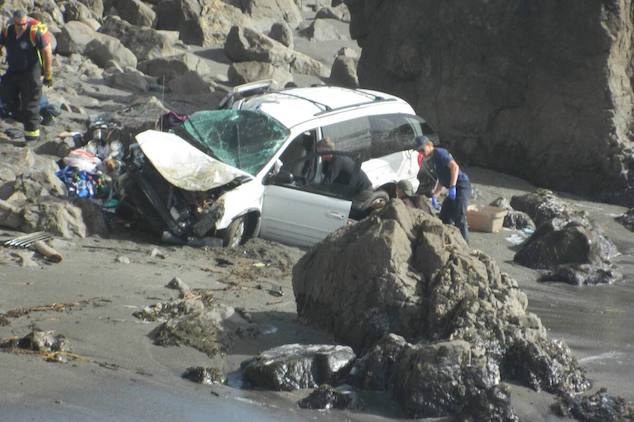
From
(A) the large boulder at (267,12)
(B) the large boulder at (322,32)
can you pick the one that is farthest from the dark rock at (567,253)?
(A) the large boulder at (267,12)

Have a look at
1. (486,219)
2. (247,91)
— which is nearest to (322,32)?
(247,91)

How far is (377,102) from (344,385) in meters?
6.83

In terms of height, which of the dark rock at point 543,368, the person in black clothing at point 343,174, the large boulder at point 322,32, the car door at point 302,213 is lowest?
the dark rock at point 543,368

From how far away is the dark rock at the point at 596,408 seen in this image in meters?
9.16

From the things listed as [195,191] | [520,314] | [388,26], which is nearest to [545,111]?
[388,26]

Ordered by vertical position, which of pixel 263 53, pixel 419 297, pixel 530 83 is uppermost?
pixel 530 83

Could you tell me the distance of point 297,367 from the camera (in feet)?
30.3

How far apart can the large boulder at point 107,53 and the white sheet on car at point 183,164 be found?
10.1 m

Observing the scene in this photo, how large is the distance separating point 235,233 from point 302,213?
82 cm

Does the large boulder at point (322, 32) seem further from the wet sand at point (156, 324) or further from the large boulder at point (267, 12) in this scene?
the wet sand at point (156, 324)

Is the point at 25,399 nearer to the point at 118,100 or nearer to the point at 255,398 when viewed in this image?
the point at 255,398

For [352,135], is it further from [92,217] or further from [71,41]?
[71,41]

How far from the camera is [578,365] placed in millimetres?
10055

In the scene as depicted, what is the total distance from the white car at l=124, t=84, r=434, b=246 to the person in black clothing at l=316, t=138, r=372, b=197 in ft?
0.25
